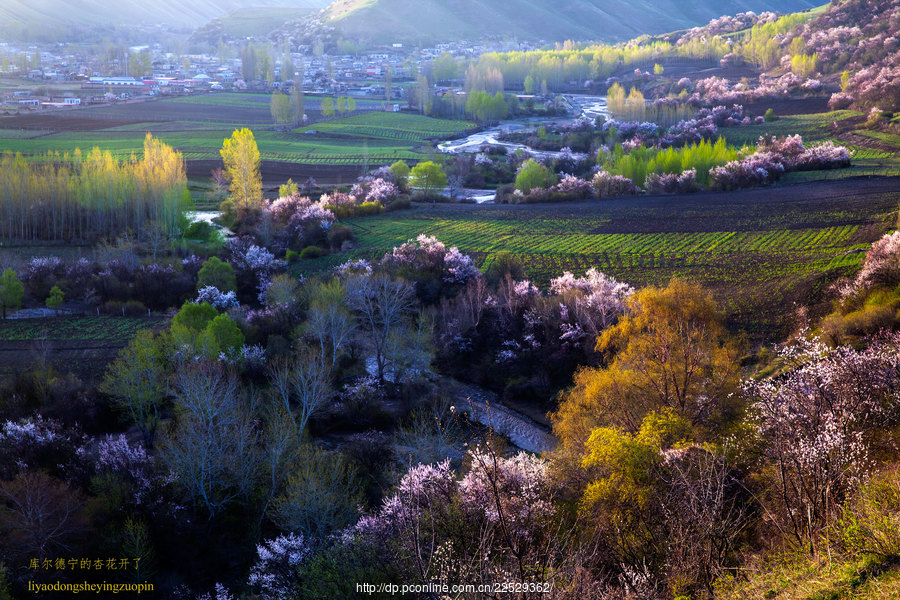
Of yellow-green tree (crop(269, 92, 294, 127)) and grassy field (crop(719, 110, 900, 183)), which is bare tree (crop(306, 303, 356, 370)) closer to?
grassy field (crop(719, 110, 900, 183))

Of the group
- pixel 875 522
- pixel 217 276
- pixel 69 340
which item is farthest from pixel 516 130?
pixel 875 522

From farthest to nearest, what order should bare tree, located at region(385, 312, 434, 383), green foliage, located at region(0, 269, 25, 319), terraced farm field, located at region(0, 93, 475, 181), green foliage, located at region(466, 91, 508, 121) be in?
green foliage, located at region(466, 91, 508, 121), terraced farm field, located at region(0, 93, 475, 181), green foliage, located at region(0, 269, 25, 319), bare tree, located at region(385, 312, 434, 383)

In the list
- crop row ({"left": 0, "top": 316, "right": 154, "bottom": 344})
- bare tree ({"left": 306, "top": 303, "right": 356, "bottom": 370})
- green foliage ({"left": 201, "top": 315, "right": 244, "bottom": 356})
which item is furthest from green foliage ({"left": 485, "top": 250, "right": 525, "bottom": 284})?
crop row ({"left": 0, "top": 316, "right": 154, "bottom": 344})

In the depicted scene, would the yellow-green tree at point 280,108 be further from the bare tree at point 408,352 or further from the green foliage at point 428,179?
the bare tree at point 408,352

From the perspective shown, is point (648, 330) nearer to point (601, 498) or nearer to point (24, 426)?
point (601, 498)

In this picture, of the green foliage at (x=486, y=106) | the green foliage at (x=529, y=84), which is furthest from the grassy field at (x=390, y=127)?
the green foliage at (x=529, y=84)

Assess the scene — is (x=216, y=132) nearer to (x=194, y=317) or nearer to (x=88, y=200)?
(x=88, y=200)

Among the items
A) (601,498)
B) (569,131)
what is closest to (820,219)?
(601,498)
